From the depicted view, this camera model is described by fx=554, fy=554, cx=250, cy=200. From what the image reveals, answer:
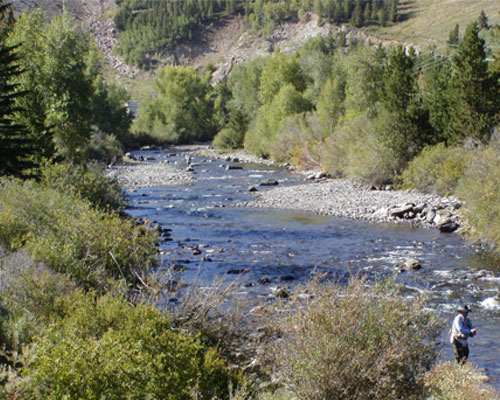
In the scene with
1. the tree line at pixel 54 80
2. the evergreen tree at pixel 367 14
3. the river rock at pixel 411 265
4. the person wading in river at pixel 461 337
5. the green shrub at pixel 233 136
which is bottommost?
the green shrub at pixel 233 136

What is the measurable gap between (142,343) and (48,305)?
3251mm

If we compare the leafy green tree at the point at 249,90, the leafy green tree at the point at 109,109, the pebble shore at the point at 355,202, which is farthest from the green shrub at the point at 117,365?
the leafy green tree at the point at 249,90

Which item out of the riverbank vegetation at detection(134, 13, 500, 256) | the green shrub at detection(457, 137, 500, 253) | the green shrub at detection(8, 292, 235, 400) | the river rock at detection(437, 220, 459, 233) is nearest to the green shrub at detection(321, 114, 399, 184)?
the riverbank vegetation at detection(134, 13, 500, 256)

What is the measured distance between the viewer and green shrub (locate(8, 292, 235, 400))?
6598 mm

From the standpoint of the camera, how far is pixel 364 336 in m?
8.23

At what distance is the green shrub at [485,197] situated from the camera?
2173 centimetres

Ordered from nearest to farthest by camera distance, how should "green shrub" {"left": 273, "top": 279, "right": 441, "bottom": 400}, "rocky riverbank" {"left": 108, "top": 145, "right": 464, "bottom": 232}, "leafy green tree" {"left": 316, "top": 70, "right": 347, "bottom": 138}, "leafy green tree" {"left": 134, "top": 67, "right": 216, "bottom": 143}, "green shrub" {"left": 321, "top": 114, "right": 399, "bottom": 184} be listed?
1. "green shrub" {"left": 273, "top": 279, "right": 441, "bottom": 400}
2. "rocky riverbank" {"left": 108, "top": 145, "right": 464, "bottom": 232}
3. "green shrub" {"left": 321, "top": 114, "right": 399, "bottom": 184}
4. "leafy green tree" {"left": 316, "top": 70, "right": 347, "bottom": 138}
5. "leafy green tree" {"left": 134, "top": 67, "right": 216, "bottom": 143}

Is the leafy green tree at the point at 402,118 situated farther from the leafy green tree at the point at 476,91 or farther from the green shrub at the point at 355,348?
the green shrub at the point at 355,348

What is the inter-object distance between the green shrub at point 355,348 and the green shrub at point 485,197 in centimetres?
1416

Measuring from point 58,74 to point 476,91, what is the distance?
2591 cm

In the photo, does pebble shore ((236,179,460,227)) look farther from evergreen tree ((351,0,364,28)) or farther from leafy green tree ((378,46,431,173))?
evergreen tree ((351,0,364,28))

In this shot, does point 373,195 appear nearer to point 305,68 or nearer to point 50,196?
point 50,196

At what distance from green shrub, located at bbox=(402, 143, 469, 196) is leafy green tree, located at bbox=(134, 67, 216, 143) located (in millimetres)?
56724

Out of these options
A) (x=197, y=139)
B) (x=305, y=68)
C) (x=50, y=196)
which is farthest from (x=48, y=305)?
(x=197, y=139)
